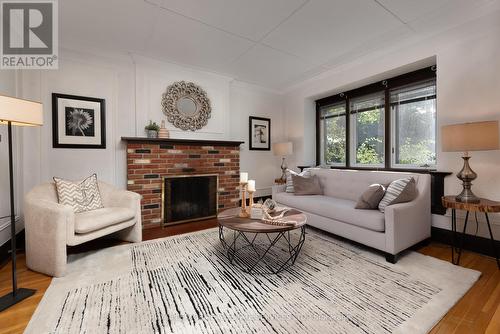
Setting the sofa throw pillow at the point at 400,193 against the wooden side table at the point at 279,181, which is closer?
the sofa throw pillow at the point at 400,193

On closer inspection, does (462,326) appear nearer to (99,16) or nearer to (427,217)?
(427,217)

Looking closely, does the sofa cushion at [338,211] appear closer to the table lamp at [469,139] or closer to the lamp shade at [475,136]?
the table lamp at [469,139]

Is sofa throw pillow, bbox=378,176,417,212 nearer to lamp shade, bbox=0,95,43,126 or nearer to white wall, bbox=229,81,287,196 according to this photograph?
white wall, bbox=229,81,287,196

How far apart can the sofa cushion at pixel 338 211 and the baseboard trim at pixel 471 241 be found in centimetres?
103

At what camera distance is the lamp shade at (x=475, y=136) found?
202cm

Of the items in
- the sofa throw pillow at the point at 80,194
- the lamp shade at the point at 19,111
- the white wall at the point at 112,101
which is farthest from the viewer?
the white wall at the point at 112,101

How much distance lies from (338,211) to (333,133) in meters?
2.37

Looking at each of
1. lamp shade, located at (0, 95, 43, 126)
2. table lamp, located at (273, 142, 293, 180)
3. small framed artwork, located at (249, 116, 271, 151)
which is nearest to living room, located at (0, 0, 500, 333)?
lamp shade, located at (0, 95, 43, 126)

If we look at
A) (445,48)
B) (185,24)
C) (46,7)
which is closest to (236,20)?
(185,24)

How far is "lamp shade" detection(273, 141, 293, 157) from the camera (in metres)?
4.50

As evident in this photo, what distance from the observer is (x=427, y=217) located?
2.61 meters

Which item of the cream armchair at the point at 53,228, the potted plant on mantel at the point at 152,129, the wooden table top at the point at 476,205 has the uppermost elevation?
the potted plant on mantel at the point at 152,129

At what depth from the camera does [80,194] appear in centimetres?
251

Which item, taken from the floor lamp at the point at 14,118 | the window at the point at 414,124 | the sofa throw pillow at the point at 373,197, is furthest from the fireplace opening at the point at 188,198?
the window at the point at 414,124
